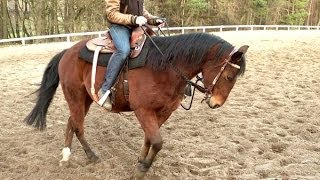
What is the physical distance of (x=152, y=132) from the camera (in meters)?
4.42

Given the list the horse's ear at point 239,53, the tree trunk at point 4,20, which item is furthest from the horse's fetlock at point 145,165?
the tree trunk at point 4,20

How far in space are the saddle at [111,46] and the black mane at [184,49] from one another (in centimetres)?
19

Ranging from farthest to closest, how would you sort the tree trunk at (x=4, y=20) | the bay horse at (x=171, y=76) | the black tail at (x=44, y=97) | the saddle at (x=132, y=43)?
the tree trunk at (x=4, y=20) < the black tail at (x=44, y=97) < the saddle at (x=132, y=43) < the bay horse at (x=171, y=76)

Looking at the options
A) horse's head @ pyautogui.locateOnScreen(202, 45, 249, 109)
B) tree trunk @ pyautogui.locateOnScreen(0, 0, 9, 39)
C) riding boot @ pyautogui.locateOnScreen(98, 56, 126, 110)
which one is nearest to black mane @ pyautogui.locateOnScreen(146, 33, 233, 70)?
horse's head @ pyautogui.locateOnScreen(202, 45, 249, 109)

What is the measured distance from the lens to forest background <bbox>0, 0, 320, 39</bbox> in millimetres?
24703

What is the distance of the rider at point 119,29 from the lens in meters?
4.63

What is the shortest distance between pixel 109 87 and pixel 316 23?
46.8m

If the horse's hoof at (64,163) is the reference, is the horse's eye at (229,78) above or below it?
above

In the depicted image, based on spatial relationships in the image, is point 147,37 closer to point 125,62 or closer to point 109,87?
point 125,62

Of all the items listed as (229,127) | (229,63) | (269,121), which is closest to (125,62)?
(229,63)

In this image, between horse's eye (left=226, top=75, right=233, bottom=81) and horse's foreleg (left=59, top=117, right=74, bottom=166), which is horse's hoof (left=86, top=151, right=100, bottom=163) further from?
horse's eye (left=226, top=75, right=233, bottom=81)

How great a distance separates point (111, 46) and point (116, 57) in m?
0.33

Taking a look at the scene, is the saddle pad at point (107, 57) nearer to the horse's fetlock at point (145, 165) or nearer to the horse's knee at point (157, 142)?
the horse's knee at point (157, 142)

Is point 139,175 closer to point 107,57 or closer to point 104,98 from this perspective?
point 104,98
